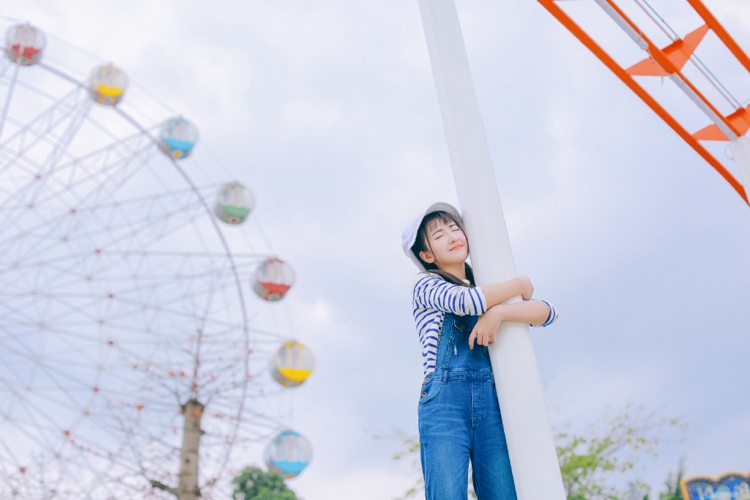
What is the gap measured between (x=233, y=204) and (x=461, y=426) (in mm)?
7633

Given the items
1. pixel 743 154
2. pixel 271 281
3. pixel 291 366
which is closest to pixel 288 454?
pixel 291 366

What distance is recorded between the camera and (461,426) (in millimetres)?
1766

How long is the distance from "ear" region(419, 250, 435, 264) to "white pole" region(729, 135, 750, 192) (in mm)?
4024

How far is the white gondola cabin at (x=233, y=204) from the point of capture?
908cm

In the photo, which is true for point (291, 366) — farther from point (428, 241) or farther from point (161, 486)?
point (428, 241)

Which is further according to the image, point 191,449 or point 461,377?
point 191,449

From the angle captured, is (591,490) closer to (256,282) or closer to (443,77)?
(256,282)

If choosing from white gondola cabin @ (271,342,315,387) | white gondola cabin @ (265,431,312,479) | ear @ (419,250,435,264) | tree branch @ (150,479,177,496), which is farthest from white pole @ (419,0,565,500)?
tree branch @ (150,479,177,496)

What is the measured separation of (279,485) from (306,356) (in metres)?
6.91

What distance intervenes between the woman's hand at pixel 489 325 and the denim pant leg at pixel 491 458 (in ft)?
0.64

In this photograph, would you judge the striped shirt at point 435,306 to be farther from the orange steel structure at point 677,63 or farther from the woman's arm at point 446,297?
the orange steel structure at point 677,63

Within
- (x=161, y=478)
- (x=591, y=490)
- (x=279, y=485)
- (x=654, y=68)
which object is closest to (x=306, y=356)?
(x=161, y=478)

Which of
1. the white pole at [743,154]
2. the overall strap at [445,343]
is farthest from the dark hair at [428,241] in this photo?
the white pole at [743,154]

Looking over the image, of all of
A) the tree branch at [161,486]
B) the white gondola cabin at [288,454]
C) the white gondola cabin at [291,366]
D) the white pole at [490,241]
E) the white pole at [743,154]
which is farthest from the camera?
the white gondola cabin at [291,366]
